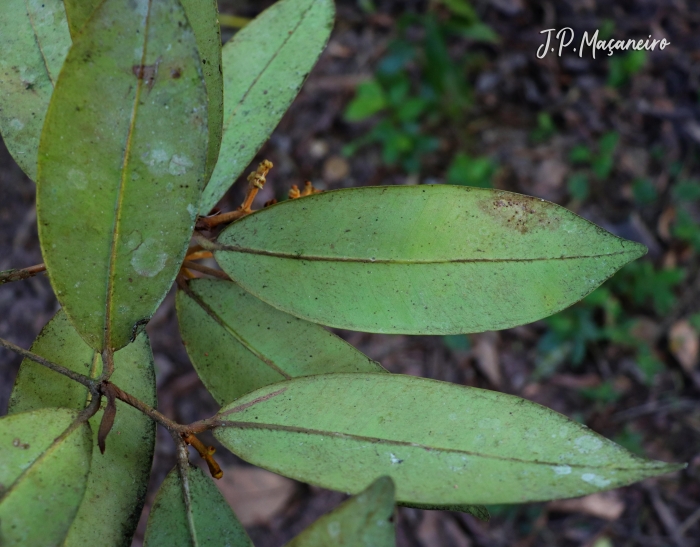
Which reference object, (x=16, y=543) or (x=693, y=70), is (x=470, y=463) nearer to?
(x=16, y=543)

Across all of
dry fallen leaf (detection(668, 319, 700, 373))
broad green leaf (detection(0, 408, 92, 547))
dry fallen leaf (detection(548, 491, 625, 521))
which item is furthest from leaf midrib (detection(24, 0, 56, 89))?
Result: dry fallen leaf (detection(668, 319, 700, 373))

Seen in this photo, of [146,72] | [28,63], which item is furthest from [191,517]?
[28,63]

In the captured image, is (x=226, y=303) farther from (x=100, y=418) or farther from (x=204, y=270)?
(x=100, y=418)

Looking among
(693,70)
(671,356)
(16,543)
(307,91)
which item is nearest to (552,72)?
(693,70)

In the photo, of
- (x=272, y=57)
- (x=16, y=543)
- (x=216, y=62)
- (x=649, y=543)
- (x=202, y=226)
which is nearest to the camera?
(x=16, y=543)

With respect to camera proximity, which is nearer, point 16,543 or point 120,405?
point 16,543

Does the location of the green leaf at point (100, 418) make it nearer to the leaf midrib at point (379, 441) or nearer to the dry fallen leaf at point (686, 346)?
the leaf midrib at point (379, 441)

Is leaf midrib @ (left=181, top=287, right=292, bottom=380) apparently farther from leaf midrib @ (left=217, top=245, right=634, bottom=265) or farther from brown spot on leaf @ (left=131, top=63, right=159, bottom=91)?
brown spot on leaf @ (left=131, top=63, right=159, bottom=91)
